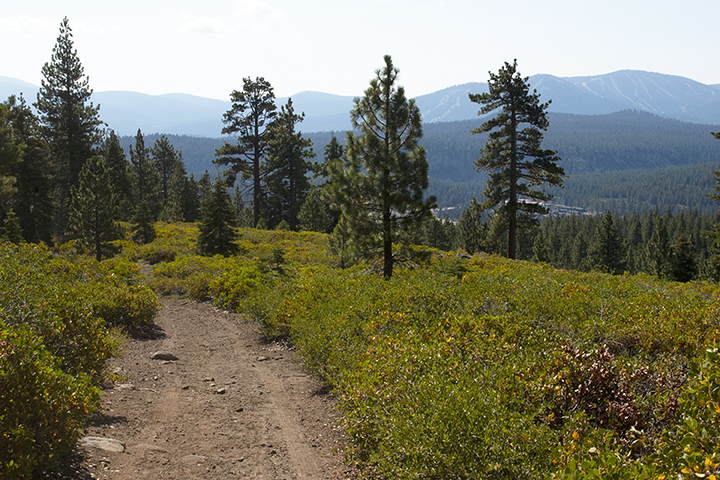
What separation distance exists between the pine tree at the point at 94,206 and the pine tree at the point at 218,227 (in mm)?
5653

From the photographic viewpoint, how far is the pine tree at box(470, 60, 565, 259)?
75.6 ft

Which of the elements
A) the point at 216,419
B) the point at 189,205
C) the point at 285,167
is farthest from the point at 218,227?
the point at 189,205

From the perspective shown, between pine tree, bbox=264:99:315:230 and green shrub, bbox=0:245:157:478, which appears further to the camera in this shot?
pine tree, bbox=264:99:315:230

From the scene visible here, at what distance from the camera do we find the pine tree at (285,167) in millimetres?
36219

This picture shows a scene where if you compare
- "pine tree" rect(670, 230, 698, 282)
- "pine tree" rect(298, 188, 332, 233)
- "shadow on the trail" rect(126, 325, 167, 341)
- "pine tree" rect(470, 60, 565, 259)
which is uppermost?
"pine tree" rect(470, 60, 565, 259)

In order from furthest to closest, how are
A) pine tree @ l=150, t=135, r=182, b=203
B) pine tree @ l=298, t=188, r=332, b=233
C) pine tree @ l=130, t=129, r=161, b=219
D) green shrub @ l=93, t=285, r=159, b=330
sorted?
pine tree @ l=150, t=135, r=182, b=203, pine tree @ l=130, t=129, r=161, b=219, pine tree @ l=298, t=188, r=332, b=233, green shrub @ l=93, t=285, r=159, b=330

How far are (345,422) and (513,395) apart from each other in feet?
6.79

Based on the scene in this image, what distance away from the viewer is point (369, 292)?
914cm

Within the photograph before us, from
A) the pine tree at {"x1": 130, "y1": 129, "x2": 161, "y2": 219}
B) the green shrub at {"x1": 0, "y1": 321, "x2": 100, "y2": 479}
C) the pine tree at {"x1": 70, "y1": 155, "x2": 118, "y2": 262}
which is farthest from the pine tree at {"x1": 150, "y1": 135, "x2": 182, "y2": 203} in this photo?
the green shrub at {"x1": 0, "y1": 321, "x2": 100, "y2": 479}

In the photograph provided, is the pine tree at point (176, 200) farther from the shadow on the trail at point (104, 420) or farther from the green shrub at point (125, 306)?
the shadow on the trail at point (104, 420)

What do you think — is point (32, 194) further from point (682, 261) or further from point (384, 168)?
point (682, 261)

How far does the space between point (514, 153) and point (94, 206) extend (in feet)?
71.7

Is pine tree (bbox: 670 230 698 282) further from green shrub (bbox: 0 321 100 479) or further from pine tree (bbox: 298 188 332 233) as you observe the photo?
green shrub (bbox: 0 321 100 479)

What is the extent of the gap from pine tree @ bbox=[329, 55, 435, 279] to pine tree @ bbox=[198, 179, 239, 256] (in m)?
9.91
